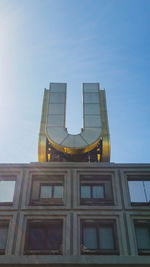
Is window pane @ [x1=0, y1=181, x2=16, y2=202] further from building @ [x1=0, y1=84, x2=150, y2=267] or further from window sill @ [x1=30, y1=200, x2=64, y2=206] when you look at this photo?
window sill @ [x1=30, y1=200, x2=64, y2=206]

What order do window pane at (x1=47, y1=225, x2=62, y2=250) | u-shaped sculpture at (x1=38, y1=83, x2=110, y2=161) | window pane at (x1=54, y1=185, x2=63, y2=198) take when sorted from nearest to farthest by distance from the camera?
window pane at (x1=47, y1=225, x2=62, y2=250)
window pane at (x1=54, y1=185, x2=63, y2=198)
u-shaped sculpture at (x1=38, y1=83, x2=110, y2=161)

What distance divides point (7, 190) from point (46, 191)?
334cm

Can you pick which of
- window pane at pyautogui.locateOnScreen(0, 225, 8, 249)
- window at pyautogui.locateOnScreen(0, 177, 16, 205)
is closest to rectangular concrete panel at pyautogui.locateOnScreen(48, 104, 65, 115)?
window at pyautogui.locateOnScreen(0, 177, 16, 205)

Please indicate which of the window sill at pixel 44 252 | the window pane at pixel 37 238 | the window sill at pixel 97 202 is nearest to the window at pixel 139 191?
the window sill at pixel 97 202

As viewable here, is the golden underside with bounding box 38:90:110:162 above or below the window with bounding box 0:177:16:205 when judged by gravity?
→ above

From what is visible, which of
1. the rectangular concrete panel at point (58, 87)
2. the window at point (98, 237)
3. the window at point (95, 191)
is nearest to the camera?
the window at point (98, 237)

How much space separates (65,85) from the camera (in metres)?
30.4

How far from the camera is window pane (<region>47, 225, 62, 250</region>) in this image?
18625 mm

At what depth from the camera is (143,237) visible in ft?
63.3

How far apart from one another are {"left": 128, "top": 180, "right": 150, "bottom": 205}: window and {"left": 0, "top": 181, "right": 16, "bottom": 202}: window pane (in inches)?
400

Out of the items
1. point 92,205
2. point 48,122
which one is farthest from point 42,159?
point 92,205

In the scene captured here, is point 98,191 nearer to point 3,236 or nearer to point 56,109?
point 3,236

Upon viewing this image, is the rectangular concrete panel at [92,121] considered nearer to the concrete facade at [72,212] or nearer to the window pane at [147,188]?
the concrete facade at [72,212]

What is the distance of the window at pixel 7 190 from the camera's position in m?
20.7
